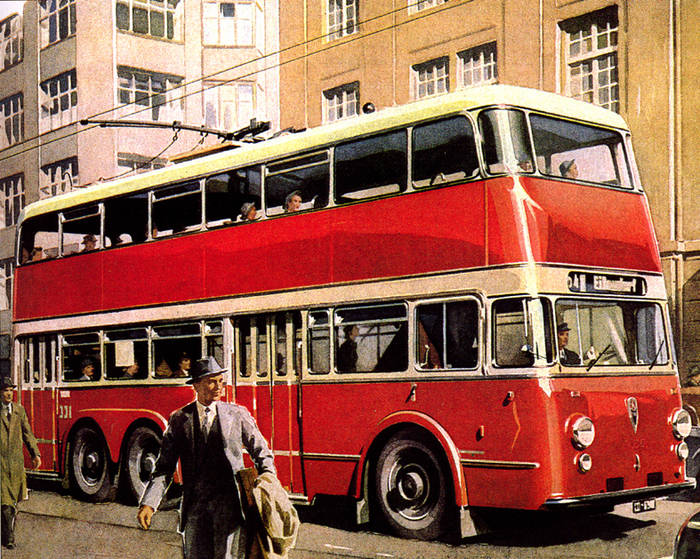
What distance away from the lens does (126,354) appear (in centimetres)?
858

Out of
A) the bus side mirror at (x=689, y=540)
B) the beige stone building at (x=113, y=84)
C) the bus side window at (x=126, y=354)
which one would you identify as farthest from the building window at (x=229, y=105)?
the bus side mirror at (x=689, y=540)

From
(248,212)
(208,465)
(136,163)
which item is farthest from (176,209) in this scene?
(208,465)

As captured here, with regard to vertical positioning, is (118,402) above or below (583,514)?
above

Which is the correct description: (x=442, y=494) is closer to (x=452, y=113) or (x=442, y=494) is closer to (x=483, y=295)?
(x=483, y=295)

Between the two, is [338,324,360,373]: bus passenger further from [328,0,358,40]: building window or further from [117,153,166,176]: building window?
[117,153,166,176]: building window

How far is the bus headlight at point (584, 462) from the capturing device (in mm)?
6141

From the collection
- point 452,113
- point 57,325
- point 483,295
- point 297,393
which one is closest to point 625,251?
point 483,295

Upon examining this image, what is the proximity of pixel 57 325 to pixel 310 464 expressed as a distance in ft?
10.5

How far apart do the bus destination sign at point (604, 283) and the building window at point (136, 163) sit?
3992 millimetres

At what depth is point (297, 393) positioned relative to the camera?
742cm

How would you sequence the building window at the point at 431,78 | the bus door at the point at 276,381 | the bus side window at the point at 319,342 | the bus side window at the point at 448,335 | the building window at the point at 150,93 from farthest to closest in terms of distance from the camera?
1. the building window at the point at 150,93
2. the bus door at the point at 276,381
3. the bus side window at the point at 319,342
4. the building window at the point at 431,78
5. the bus side window at the point at 448,335

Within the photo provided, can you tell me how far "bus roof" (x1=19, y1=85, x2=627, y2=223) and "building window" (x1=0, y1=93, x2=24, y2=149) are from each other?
100 centimetres

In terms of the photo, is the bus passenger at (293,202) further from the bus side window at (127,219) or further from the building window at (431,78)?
the bus side window at (127,219)

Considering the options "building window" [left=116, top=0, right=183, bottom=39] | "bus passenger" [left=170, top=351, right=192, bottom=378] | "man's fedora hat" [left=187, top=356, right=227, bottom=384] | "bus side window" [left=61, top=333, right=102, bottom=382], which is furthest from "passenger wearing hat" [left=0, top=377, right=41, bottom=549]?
"man's fedora hat" [left=187, top=356, right=227, bottom=384]
